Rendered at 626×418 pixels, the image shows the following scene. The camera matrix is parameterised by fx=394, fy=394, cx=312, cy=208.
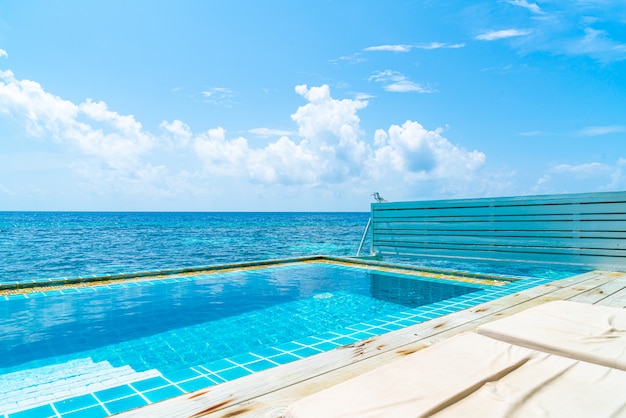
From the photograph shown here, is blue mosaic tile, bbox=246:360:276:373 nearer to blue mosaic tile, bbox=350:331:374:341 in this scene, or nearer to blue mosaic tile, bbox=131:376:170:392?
blue mosaic tile, bbox=131:376:170:392

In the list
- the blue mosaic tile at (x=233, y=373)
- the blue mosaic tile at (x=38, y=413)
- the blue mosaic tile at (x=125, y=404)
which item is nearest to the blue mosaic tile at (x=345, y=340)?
the blue mosaic tile at (x=233, y=373)

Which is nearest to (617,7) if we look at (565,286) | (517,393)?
(565,286)

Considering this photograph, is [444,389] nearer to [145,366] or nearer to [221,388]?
[221,388]

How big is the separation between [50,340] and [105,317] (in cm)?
63

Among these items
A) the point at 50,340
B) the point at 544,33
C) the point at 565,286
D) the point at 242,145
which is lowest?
the point at 50,340

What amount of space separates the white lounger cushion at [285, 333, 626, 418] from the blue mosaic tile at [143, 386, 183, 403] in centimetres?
69

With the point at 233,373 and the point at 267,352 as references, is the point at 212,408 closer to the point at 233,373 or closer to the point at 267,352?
the point at 233,373

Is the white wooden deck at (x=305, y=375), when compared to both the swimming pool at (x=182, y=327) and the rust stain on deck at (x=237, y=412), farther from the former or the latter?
the swimming pool at (x=182, y=327)

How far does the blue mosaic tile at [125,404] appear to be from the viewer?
157cm

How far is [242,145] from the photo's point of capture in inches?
547

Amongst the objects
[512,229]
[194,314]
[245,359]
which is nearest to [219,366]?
[245,359]

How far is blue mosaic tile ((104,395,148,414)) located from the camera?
5.14ft

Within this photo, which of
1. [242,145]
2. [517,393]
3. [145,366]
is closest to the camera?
[517,393]

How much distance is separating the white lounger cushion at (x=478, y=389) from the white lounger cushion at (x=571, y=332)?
11 cm
